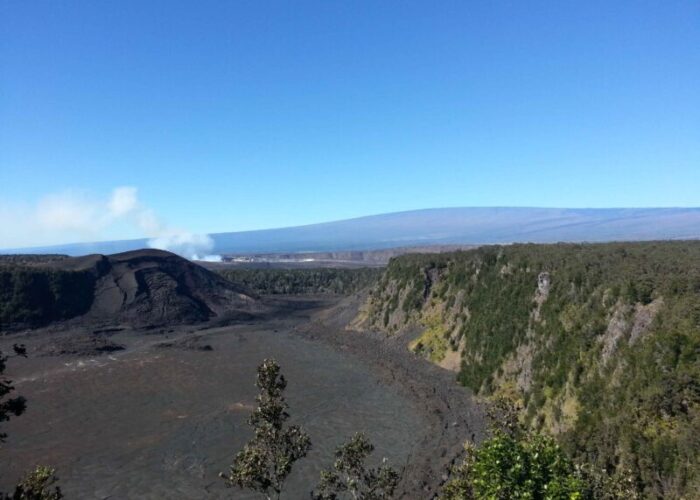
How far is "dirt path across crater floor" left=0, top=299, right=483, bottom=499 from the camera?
25.1 metres

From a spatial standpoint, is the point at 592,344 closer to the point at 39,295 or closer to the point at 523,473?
the point at 523,473

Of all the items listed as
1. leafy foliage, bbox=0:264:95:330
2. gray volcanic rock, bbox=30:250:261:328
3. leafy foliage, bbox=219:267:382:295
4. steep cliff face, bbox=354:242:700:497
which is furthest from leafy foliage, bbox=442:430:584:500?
leafy foliage, bbox=219:267:382:295

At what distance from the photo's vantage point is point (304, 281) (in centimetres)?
10638

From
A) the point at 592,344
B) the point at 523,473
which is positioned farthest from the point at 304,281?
the point at 523,473

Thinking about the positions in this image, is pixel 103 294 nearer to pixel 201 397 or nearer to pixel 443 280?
pixel 201 397

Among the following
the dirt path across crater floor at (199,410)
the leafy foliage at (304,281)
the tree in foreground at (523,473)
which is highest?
the tree in foreground at (523,473)

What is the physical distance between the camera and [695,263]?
27953 mm

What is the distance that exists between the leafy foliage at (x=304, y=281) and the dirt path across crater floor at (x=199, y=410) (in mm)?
41563

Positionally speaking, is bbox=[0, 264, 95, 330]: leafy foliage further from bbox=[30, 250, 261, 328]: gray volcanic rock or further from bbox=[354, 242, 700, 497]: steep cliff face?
bbox=[354, 242, 700, 497]: steep cliff face

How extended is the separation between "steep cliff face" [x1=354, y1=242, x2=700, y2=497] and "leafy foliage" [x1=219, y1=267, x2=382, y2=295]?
50.6 m

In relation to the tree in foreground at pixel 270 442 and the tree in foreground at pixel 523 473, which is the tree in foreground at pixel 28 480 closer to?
the tree in foreground at pixel 270 442

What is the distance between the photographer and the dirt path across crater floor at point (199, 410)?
2511cm

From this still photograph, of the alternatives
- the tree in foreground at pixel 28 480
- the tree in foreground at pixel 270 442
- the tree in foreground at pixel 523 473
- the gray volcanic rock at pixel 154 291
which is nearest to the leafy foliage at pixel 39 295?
the gray volcanic rock at pixel 154 291

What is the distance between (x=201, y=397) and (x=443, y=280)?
28942mm
